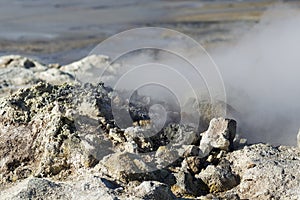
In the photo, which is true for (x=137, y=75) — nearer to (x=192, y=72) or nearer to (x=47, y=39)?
(x=192, y=72)

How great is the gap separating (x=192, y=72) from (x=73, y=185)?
128 inches

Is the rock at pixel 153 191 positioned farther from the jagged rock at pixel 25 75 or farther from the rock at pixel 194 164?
the jagged rock at pixel 25 75

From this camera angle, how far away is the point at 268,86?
664 centimetres

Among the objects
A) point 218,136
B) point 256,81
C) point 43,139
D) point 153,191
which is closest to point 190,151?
point 218,136

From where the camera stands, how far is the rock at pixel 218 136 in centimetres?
482

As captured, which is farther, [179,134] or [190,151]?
[179,134]

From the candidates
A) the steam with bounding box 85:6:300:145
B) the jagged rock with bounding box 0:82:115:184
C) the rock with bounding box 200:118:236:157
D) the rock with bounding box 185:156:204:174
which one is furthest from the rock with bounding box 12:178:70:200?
the steam with bounding box 85:6:300:145

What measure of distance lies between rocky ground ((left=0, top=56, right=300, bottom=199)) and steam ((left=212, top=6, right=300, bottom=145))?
52 centimetres

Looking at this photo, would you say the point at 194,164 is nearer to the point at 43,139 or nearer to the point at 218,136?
the point at 218,136

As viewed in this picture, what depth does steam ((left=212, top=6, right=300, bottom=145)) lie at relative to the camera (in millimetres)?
5570

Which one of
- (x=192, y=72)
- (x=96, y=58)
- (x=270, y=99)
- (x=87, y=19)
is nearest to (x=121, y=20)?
(x=87, y=19)

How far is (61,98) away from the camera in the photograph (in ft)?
16.9

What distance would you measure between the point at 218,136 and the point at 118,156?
0.77 meters

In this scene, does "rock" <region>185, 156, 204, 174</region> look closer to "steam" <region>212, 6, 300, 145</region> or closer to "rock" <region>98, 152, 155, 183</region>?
"rock" <region>98, 152, 155, 183</region>
